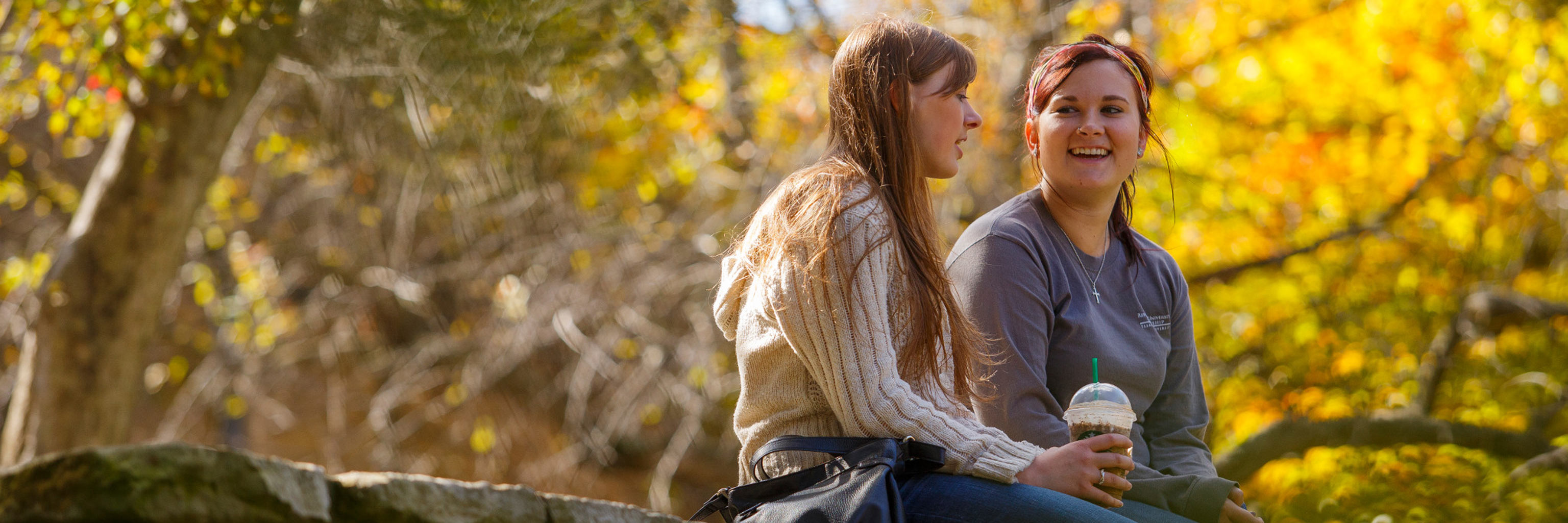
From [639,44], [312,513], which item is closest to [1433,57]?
[639,44]

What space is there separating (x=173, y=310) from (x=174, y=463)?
6696 mm

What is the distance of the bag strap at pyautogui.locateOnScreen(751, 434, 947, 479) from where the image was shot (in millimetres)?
Result: 1715

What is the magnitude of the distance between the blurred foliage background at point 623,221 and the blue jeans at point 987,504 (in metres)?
1.64

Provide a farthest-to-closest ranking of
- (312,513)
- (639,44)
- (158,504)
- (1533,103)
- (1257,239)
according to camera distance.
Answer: (1257,239), (1533,103), (639,44), (312,513), (158,504)

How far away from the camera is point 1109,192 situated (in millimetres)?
2387

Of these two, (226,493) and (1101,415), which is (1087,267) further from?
(226,493)

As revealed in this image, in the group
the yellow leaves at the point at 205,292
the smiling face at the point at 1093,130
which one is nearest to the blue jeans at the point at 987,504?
the smiling face at the point at 1093,130

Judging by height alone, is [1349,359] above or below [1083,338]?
below

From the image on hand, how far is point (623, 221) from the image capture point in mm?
6438

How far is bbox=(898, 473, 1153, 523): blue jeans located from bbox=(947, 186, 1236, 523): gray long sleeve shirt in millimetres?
326

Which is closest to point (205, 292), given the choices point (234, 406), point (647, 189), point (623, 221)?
point (234, 406)

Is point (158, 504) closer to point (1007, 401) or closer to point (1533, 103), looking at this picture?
point (1007, 401)

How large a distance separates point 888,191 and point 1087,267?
0.64 m

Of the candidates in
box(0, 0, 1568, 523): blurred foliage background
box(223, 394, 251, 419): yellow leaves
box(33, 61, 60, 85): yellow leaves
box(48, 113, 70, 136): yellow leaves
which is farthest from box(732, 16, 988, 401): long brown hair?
box(223, 394, 251, 419): yellow leaves
